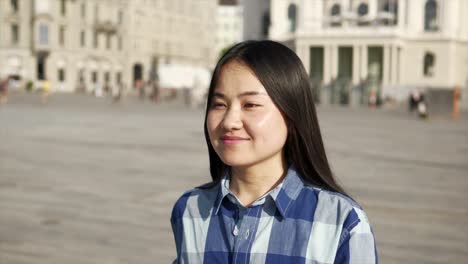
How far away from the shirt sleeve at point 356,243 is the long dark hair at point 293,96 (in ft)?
0.51

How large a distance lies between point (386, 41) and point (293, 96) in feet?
195

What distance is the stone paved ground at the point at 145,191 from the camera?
19.7ft

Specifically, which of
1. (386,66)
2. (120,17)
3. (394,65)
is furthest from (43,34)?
(394,65)

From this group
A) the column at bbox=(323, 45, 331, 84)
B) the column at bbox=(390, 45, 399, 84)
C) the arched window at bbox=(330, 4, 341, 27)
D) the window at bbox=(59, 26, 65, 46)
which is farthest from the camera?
the arched window at bbox=(330, 4, 341, 27)

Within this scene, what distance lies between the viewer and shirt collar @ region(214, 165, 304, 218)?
1.97 meters

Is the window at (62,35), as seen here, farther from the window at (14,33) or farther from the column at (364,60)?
the column at (364,60)

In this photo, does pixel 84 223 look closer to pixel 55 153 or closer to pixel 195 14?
pixel 55 153

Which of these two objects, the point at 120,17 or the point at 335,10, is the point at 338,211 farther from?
the point at 120,17

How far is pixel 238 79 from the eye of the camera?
2012mm

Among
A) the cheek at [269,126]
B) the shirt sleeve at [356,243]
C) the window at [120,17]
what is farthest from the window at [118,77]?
the shirt sleeve at [356,243]

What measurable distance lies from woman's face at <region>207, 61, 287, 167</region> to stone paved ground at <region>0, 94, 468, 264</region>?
3.72m

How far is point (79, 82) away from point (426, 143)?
54164 millimetres

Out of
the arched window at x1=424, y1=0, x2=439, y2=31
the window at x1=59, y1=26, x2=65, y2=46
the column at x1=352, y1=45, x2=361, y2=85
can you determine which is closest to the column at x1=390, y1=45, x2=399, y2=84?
the column at x1=352, y1=45, x2=361, y2=85

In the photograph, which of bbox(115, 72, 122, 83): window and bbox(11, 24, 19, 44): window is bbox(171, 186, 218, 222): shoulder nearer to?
bbox(11, 24, 19, 44): window
